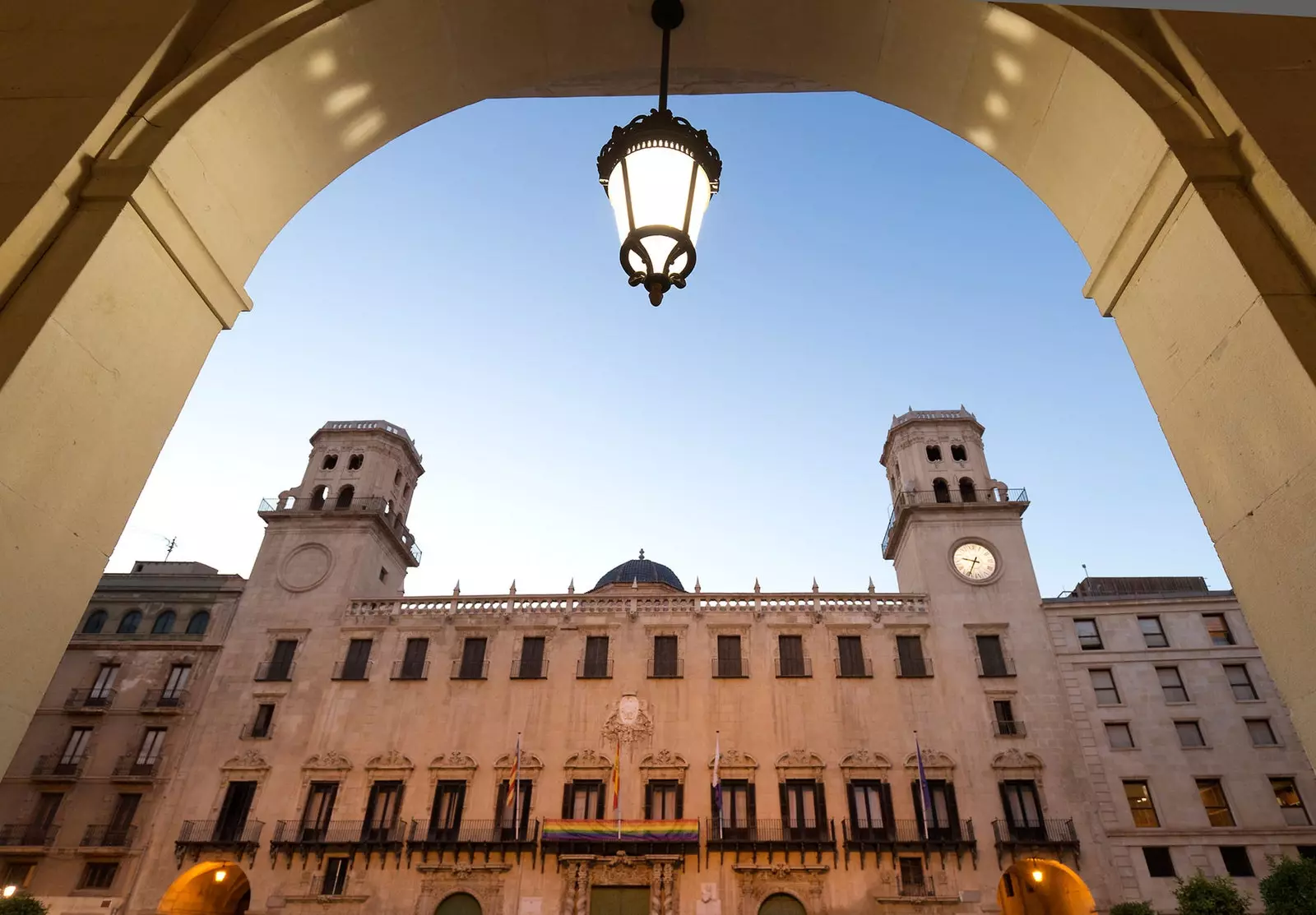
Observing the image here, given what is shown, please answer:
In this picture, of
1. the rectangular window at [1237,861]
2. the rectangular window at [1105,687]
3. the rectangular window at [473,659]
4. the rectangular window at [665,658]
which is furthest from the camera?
the rectangular window at [473,659]

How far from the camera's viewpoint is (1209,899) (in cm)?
2059

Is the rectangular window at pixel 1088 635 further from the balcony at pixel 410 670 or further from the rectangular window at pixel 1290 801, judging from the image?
the balcony at pixel 410 670

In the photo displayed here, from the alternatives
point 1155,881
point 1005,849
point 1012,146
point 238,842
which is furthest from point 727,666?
point 1012,146

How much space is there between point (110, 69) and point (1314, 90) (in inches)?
193

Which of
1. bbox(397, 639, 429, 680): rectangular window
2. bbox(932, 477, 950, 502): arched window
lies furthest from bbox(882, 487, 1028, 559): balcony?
bbox(397, 639, 429, 680): rectangular window

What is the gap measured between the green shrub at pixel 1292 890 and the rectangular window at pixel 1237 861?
3799 millimetres

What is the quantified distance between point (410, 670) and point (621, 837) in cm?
984

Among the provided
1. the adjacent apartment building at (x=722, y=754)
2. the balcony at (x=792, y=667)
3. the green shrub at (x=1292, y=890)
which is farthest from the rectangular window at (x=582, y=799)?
the green shrub at (x=1292, y=890)

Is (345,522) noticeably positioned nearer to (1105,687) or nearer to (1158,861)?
(1105,687)

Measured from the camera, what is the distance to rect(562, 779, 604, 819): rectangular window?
25.2 metres

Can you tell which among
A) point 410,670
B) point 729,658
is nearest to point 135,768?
point 410,670

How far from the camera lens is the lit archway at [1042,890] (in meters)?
23.7

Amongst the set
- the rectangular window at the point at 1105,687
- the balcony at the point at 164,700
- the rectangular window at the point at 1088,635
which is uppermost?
the rectangular window at the point at 1088,635

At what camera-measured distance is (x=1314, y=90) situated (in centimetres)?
303
